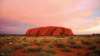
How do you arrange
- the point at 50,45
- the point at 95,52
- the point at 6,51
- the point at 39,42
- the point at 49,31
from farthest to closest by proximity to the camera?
1. the point at 49,31
2. the point at 39,42
3. the point at 50,45
4. the point at 6,51
5. the point at 95,52

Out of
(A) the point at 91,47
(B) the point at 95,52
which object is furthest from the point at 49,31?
(B) the point at 95,52

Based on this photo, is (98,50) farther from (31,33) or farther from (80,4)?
(31,33)

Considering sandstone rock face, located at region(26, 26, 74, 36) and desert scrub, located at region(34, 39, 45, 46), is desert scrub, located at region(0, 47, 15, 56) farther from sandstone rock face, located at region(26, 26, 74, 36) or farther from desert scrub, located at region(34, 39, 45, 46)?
sandstone rock face, located at region(26, 26, 74, 36)

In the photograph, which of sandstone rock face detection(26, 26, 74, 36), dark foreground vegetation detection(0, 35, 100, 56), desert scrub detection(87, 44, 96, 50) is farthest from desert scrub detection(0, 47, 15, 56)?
desert scrub detection(87, 44, 96, 50)

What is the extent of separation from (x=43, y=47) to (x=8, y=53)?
35.6 inches

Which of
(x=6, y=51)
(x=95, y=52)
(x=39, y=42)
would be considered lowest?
(x=95, y=52)

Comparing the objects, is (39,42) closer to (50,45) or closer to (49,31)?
(50,45)

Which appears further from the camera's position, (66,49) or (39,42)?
(39,42)

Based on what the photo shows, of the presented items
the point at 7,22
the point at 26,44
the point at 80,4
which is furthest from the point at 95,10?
the point at 7,22

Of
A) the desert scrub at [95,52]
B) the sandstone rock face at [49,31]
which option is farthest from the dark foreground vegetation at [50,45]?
the sandstone rock face at [49,31]

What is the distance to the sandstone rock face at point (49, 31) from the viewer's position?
6.24 m

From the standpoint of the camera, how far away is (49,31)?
6305mm

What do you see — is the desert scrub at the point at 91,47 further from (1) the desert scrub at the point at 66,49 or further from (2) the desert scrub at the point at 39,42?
(2) the desert scrub at the point at 39,42

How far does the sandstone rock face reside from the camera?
20.5 ft
